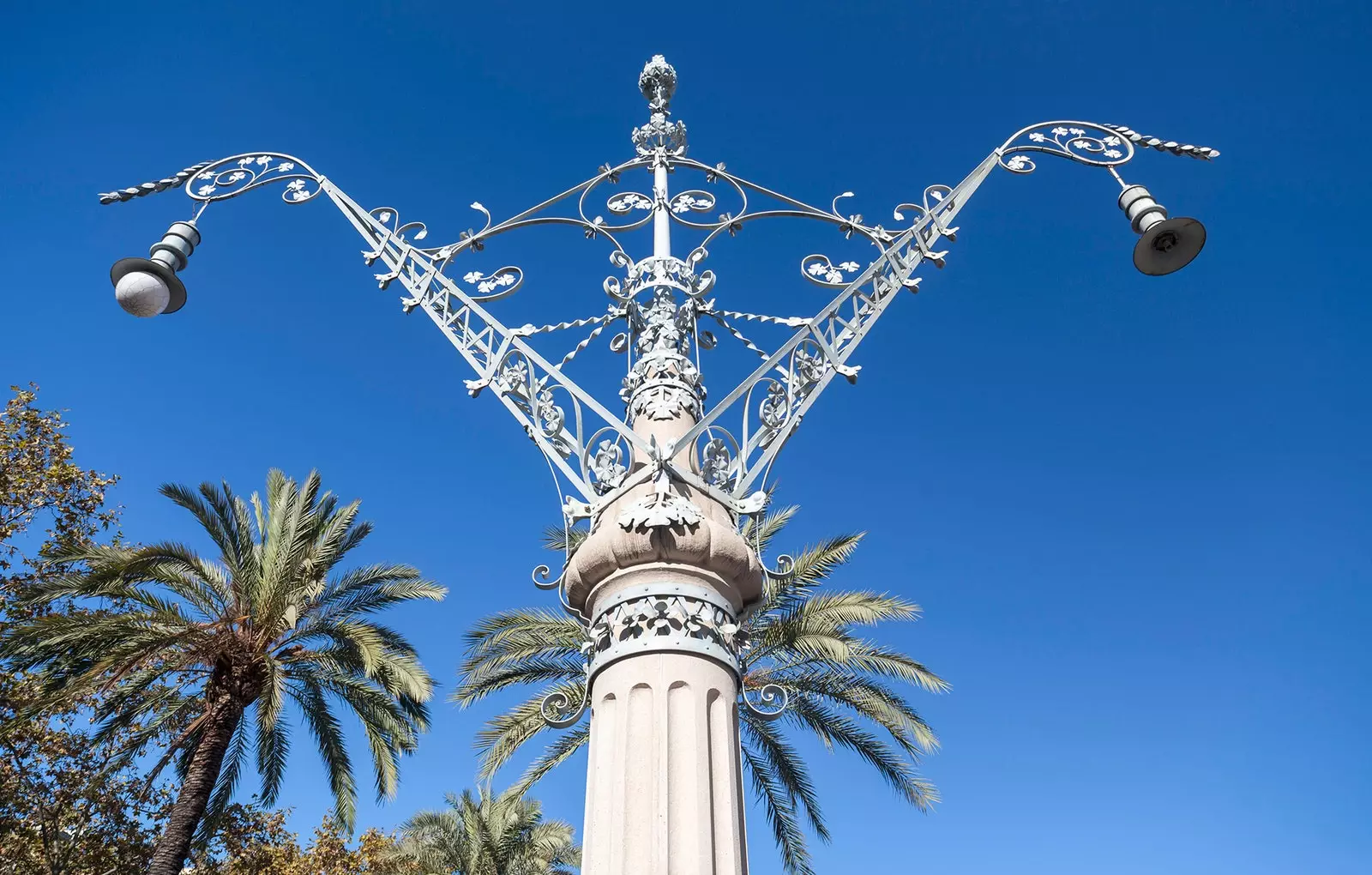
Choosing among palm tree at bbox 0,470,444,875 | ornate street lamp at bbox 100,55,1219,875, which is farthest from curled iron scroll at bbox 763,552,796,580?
palm tree at bbox 0,470,444,875

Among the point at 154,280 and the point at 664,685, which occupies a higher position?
the point at 154,280

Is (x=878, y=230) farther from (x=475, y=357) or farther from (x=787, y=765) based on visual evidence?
(x=787, y=765)

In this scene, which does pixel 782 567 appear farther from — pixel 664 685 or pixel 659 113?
pixel 659 113

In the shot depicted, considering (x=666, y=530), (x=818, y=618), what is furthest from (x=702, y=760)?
(x=818, y=618)

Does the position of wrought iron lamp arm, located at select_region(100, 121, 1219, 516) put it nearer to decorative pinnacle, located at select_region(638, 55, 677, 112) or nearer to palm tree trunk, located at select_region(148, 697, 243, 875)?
decorative pinnacle, located at select_region(638, 55, 677, 112)

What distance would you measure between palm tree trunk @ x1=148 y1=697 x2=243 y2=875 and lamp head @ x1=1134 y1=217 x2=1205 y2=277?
34.2ft

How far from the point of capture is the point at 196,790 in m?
11.3

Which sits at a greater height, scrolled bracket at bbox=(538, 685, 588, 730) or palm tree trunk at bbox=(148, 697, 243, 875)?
palm tree trunk at bbox=(148, 697, 243, 875)

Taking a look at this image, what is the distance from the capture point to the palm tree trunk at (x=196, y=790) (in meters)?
10.9

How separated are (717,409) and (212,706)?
9.65 m

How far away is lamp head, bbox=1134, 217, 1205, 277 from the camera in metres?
5.51

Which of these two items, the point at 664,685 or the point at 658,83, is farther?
the point at 658,83

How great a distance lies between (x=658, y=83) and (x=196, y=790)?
9.10 m

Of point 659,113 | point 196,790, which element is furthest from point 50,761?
point 659,113
